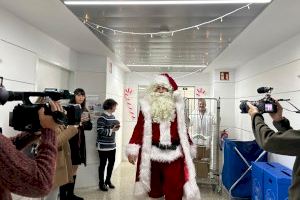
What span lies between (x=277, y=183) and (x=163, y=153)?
118 cm

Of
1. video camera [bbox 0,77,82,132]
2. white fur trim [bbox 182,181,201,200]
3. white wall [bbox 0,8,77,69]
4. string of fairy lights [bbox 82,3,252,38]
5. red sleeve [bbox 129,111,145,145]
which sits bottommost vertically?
white fur trim [bbox 182,181,201,200]

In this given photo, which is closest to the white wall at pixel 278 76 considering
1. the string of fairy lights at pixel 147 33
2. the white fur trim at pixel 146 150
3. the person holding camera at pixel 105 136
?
the string of fairy lights at pixel 147 33

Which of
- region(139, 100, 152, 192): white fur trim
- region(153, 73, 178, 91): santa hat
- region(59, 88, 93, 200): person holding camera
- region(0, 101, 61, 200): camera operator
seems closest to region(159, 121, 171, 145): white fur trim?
region(139, 100, 152, 192): white fur trim

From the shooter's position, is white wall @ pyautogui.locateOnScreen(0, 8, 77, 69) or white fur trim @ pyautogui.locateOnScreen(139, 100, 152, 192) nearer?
white wall @ pyautogui.locateOnScreen(0, 8, 77, 69)

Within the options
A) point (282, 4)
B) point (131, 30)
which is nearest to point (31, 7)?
point (131, 30)

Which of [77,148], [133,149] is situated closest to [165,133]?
[133,149]

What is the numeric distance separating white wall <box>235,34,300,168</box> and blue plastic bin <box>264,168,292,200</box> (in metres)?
0.35

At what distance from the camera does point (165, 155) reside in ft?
9.34

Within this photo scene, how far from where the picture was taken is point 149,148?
2.91 meters

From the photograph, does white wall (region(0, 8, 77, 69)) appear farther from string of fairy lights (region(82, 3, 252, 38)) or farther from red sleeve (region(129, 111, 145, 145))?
red sleeve (region(129, 111, 145, 145))

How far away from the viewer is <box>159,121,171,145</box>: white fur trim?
9.56 ft

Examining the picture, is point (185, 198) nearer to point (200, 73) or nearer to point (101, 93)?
point (101, 93)

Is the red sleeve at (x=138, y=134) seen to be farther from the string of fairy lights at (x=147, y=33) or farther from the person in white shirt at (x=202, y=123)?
the person in white shirt at (x=202, y=123)

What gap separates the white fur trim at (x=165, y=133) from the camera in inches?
115
